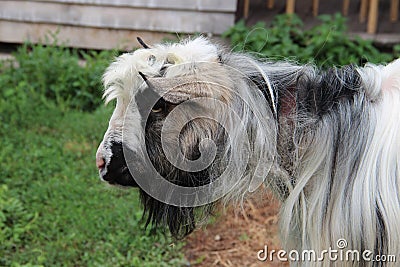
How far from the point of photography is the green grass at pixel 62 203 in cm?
444

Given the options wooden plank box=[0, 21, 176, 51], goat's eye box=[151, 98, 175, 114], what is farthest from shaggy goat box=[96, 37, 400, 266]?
wooden plank box=[0, 21, 176, 51]

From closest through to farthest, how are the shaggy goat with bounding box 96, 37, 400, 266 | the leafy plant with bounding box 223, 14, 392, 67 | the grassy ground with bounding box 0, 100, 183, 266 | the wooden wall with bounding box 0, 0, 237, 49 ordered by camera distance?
the shaggy goat with bounding box 96, 37, 400, 266, the grassy ground with bounding box 0, 100, 183, 266, the leafy plant with bounding box 223, 14, 392, 67, the wooden wall with bounding box 0, 0, 237, 49

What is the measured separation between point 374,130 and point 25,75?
16.8 feet

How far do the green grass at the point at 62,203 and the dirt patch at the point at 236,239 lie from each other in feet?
0.65

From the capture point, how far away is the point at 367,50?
669cm

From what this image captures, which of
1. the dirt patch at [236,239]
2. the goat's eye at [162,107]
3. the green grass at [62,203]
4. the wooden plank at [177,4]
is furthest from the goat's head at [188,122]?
the wooden plank at [177,4]

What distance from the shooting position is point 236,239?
4.79 meters

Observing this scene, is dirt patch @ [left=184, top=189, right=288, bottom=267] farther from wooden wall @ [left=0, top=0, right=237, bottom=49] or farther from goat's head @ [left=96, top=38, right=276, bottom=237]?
wooden wall @ [left=0, top=0, right=237, bottom=49]

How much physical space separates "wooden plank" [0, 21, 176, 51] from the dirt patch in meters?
2.97

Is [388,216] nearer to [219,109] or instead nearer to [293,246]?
[293,246]

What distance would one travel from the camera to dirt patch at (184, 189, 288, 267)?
14.9 ft

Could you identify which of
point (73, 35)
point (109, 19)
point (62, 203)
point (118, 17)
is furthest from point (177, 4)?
point (62, 203)

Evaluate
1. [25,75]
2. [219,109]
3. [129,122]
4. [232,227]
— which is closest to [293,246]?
[219,109]

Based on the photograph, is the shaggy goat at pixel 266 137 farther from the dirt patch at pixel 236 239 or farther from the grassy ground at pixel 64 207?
the grassy ground at pixel 64 207
